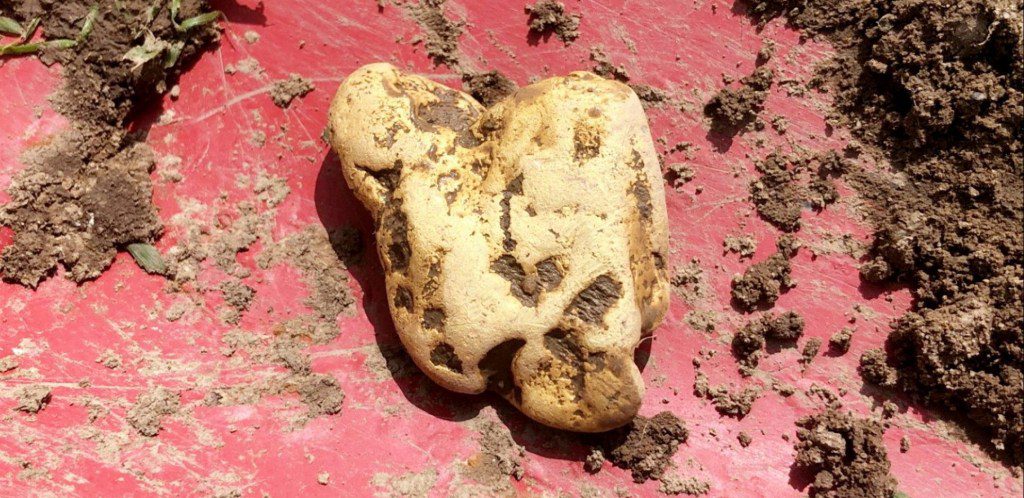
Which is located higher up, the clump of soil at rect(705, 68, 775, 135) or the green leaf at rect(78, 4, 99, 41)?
the clump of soil at rect(705, 68, 775, 135)

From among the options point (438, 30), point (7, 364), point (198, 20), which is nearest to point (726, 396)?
point (438, 30)

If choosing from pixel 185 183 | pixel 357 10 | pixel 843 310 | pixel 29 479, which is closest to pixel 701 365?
pixel 843 310

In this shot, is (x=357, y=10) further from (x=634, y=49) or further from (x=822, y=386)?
(x=822, y=386)

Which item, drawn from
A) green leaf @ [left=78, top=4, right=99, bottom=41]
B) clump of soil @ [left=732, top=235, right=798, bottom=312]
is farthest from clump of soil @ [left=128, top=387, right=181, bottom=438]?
clump of soil @ [left=732, top=235, right=798, bottom=312]

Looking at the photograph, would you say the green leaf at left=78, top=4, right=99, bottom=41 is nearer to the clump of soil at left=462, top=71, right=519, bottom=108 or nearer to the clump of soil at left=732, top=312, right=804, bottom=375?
the clump of soil at left=462, top=71, right=519, bottom=108

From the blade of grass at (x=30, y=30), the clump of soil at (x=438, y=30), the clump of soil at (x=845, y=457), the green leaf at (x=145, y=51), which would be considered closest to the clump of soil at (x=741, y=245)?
the clump of soil at (x=845, y=457)

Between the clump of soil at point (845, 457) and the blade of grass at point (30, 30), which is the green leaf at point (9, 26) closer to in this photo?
the blade of grass at point (30, 30)
